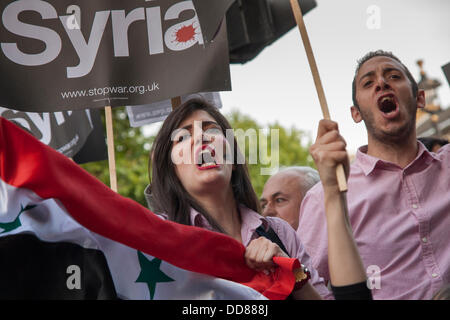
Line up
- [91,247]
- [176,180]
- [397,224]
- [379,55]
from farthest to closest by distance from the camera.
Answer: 1. [379,55]
2. [397,224]
3. [176,180]
4. [91,247]

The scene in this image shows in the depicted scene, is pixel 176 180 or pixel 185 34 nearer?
pixel 176 180

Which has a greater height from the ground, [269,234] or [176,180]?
[176,180]

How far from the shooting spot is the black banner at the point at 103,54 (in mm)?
3209

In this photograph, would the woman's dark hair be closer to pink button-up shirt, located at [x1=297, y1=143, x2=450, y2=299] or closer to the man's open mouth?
pink button-up shirt, located at [x1=297, y1=143, x2=450, y2=299]

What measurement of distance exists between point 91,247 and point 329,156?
0.81 metres

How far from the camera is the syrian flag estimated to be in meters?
1.86

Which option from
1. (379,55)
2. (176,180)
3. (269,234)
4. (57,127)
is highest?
(57,127)

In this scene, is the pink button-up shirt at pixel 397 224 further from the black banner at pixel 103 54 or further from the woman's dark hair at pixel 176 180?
the black banner at pixel 103 54

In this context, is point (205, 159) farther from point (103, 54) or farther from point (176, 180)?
point (103, 54)

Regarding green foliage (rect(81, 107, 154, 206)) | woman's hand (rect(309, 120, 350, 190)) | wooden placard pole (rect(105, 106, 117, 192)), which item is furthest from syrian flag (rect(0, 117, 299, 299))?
green foliage (rect(81, 107, 154, 206))

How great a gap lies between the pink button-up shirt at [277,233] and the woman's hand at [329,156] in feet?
1.78

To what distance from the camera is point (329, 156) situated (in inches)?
80.3

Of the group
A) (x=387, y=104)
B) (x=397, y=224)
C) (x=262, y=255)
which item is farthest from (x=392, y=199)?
(x=262, y=255)
